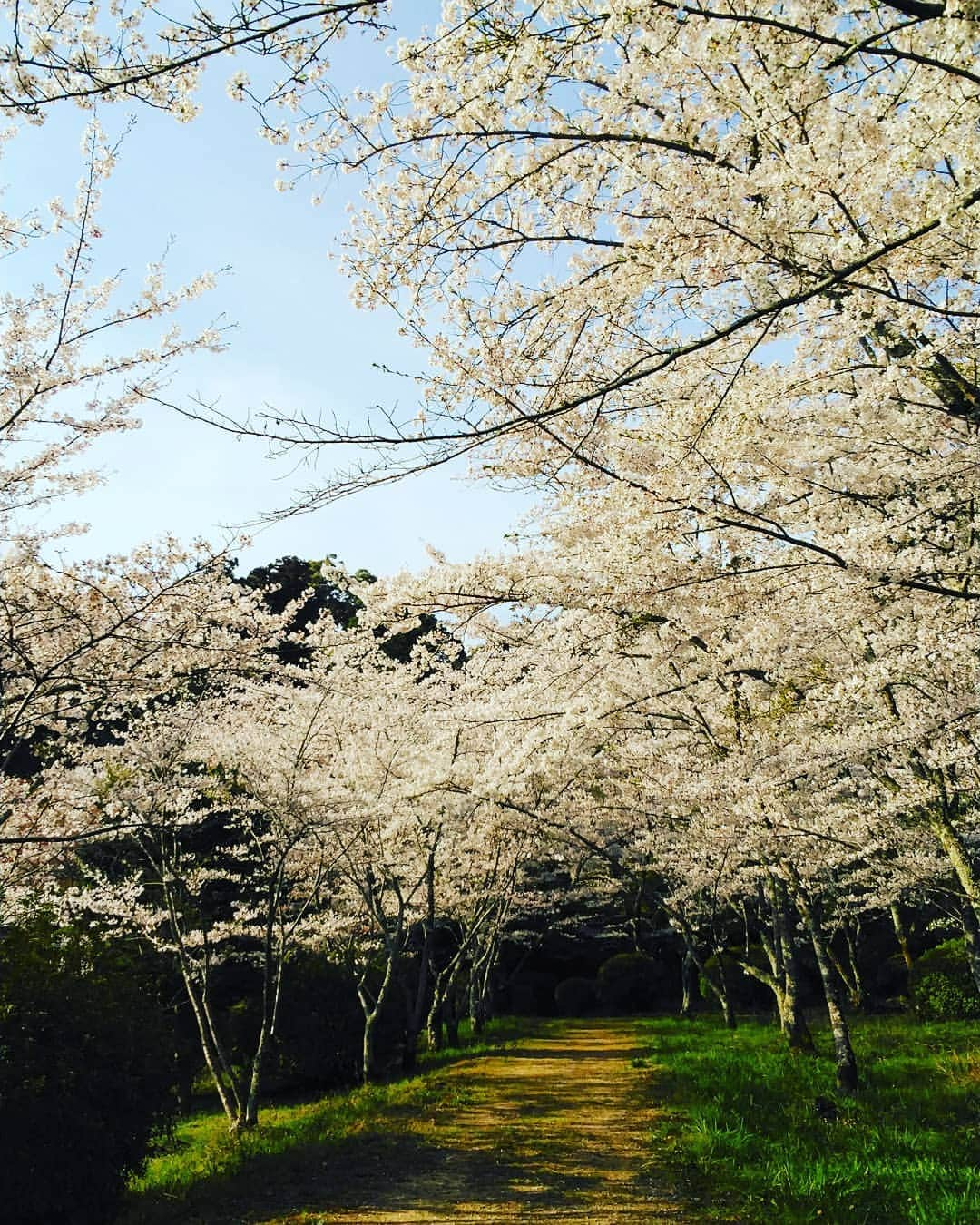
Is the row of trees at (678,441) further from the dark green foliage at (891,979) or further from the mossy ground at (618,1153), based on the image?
the dark green foliage at (891,979)

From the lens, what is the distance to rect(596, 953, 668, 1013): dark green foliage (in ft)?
81.5

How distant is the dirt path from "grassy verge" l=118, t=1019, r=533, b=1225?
8 cm

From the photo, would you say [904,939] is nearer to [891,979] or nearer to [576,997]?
[891,979]

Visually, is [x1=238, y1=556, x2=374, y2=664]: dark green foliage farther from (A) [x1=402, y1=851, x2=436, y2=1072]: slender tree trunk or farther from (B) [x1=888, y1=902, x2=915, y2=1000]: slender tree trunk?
(B) [x1=888, y1=902, x2=915, y2=1000]: slender tree trunk

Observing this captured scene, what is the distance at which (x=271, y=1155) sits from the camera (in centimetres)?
675

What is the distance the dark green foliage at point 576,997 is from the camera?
82.2 ft

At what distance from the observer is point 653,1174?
18.0 feet

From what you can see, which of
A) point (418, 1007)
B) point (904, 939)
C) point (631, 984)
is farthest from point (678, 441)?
point (631, 984)

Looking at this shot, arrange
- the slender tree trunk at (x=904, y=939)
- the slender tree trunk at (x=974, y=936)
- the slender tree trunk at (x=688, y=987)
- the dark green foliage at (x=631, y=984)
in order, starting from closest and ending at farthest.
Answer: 1. the slender tree trunk at (x=974, y=936)
2. the slender tree trunk at (x=904, y=939)
3. the slender tree trunk at (x=688, y=987)
4. the dark green foliage at (x=631, y=984)

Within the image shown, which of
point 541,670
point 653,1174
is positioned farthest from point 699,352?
point 653,1174

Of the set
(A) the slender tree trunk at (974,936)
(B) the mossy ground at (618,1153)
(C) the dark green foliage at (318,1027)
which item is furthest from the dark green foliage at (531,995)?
(A) the slender tree trunk at (974,936)

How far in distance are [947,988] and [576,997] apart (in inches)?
490

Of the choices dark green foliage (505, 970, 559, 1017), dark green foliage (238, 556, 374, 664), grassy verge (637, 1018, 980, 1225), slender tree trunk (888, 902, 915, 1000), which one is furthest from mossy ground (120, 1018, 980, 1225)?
dark green foliage (238, 556, 374, 664)

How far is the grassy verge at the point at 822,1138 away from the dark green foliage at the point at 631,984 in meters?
15.6
